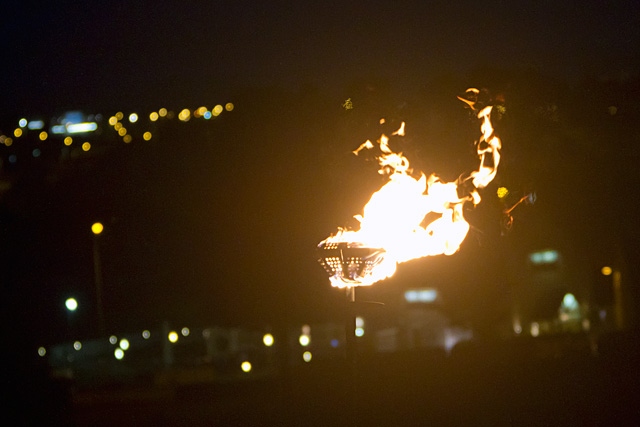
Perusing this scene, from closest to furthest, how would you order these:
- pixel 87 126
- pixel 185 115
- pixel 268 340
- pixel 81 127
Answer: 1. pixel 185 115
2. pixel 268 340
3. pixel 87 126
4. pixel 81 127

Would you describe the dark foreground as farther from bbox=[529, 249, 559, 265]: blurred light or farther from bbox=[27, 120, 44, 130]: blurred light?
bbox=[27, 120, 44, 130]: blurred light

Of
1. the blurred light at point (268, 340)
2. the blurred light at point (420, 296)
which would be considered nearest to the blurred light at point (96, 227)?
the blurred light at point (268, 340)

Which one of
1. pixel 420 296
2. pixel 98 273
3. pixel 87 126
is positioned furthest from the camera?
pixel 420 296

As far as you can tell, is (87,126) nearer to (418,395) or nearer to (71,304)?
(71,304)

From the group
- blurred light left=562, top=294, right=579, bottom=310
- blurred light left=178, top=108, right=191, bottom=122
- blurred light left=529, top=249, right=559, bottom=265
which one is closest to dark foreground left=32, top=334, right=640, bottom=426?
blurred light left=178, top=108, right=191, bottom=122

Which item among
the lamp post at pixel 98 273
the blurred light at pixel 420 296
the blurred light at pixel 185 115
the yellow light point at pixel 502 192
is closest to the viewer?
the yellow light point at pixel 502 192

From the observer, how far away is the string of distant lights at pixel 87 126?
25031 mm

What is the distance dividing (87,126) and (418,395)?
32.9 metres

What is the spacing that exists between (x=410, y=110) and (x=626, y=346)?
16228 mm

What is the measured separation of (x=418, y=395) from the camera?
726 inches

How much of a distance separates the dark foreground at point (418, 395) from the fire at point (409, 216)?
646 cm

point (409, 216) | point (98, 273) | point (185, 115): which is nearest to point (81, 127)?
point (185, 115)

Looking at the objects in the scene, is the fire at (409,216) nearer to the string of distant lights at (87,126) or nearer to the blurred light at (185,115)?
the string of distant lights at (87,126)

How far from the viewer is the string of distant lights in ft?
82.1
